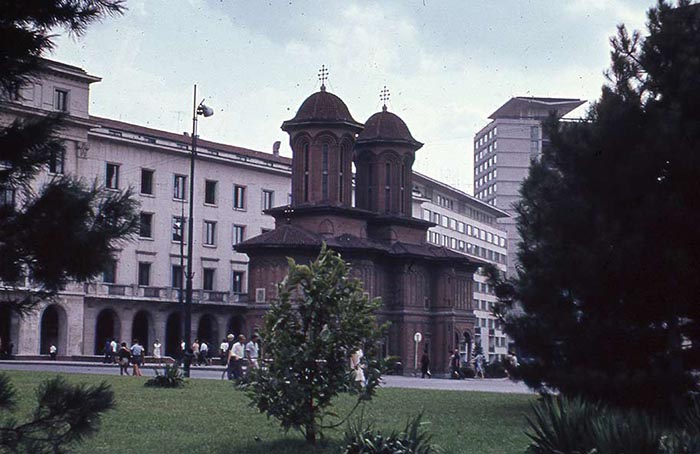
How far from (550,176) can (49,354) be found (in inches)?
1900

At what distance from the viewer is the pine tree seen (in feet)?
21.7

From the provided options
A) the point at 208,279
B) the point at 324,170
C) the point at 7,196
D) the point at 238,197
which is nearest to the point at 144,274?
the point at 208,279

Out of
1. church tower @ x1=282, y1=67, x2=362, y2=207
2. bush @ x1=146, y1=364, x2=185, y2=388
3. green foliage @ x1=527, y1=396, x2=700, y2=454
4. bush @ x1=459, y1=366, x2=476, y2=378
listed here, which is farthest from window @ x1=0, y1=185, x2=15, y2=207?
church tower @ x1=282, y1=67, x2=362, y2=207

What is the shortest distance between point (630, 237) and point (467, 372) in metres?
41.9

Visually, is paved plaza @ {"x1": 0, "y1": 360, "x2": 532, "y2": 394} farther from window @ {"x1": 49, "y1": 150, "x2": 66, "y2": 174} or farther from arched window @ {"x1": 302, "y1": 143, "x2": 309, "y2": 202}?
window @ {"x1": 49, "y1": 150, "x2": 66, "y2": 174}

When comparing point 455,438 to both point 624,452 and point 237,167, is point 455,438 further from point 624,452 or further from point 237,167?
point 237,167

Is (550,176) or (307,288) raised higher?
(550,176)

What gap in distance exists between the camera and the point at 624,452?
8.55m

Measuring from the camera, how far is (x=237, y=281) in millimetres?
77938

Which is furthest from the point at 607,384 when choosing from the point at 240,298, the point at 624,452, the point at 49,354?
the point at 240,298

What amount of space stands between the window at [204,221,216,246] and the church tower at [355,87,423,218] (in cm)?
1310

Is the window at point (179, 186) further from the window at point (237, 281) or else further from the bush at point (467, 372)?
the bush at point (467, 372)

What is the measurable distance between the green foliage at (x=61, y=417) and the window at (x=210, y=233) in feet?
225

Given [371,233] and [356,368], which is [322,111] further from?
[356,368]
